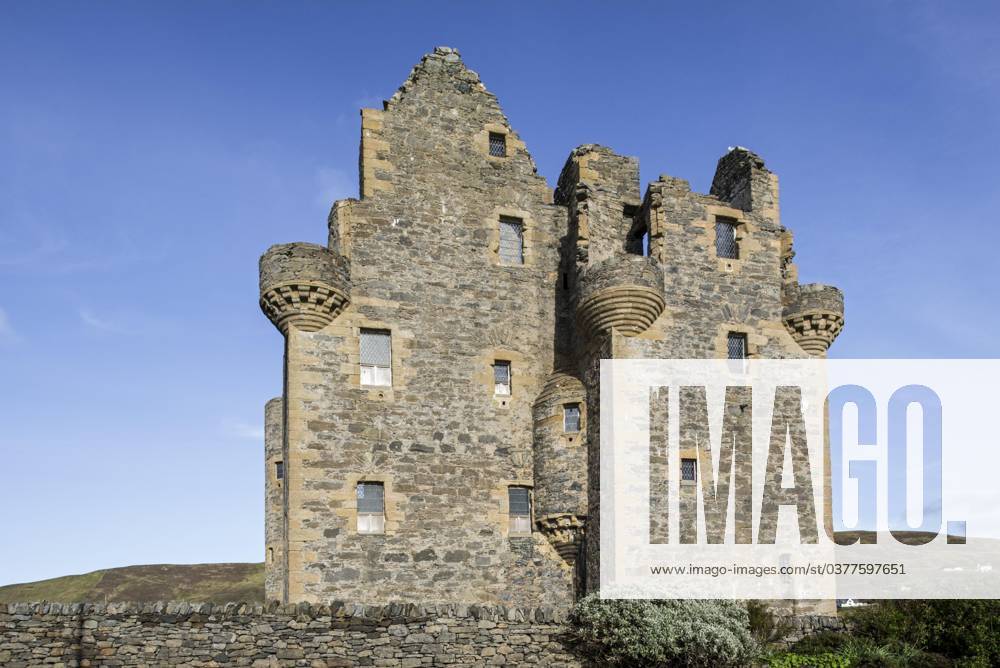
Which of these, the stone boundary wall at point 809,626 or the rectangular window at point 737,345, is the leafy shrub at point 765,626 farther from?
the rectangular window at point 737,345

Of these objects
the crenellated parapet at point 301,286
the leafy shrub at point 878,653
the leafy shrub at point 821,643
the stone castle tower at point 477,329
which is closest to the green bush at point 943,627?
the leafy shrub at point 878,653

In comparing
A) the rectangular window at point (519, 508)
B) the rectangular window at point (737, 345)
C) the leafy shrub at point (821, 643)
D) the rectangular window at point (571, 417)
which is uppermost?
the rectangular window at point (737, 345)

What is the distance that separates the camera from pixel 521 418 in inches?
953

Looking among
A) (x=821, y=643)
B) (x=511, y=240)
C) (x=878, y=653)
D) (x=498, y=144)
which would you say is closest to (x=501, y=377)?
(x=511, y=240)

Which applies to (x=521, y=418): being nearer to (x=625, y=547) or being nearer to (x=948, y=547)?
(x=625, y=547)

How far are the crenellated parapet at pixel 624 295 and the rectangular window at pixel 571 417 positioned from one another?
1.84m

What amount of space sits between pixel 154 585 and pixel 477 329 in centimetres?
3444

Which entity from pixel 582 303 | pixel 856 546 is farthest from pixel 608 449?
pixel 856 546

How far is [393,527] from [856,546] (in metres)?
12.9

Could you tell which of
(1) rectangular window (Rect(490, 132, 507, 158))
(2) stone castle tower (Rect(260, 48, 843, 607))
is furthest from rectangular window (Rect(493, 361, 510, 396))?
(1) rectangular window (Rect(490, 132, 507, 158))

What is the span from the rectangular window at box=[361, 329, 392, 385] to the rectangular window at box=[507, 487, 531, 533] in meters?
4.03

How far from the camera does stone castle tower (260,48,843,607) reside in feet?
73.4

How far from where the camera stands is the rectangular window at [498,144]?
26156mm

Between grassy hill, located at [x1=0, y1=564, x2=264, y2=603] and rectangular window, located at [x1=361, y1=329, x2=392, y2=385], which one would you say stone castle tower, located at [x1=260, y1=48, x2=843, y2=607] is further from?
grassy hill, located at [x1=0, y1=564, x2=264, y2=603]
